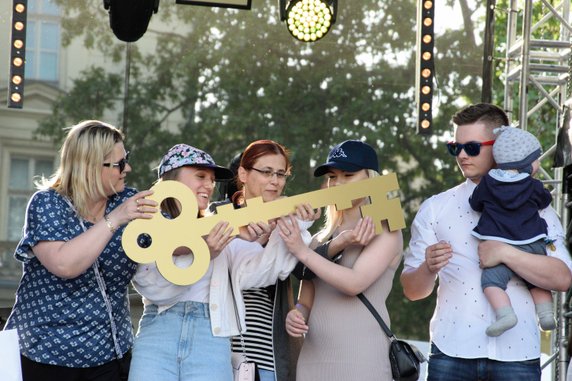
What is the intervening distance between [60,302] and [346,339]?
106cm

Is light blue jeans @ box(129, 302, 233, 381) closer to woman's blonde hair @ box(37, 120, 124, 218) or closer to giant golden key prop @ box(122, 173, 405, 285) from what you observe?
giant golden key prop @ box(122, 173, 405, 285)

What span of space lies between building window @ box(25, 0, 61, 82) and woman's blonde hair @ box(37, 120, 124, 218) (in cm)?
605

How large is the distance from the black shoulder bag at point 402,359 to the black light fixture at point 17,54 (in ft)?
12.1

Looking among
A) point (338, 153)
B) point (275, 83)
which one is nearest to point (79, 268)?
point (338, 153)

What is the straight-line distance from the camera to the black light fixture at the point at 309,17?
627 cm

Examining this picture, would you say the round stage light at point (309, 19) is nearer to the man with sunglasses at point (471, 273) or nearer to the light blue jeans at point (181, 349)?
the man with sunglasses at point (471, 273)

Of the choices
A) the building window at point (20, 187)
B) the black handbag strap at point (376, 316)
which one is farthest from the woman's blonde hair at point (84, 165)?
the building window at point (20, 187)

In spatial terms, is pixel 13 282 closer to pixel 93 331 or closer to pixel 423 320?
pixel 423 320

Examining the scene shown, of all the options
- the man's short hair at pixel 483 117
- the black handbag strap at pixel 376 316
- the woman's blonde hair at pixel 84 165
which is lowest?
the black handbag strap at pixel 376 316

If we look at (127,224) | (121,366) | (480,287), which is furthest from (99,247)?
(480,287)

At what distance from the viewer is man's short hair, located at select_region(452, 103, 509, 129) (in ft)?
13.1

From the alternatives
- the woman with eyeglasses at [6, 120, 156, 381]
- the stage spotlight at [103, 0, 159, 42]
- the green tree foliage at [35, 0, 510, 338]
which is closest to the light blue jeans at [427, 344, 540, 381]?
the woman with eyeglasses at [6, 120, 156, 381]

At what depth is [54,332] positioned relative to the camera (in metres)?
3.82

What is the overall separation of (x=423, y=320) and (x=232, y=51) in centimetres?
366
